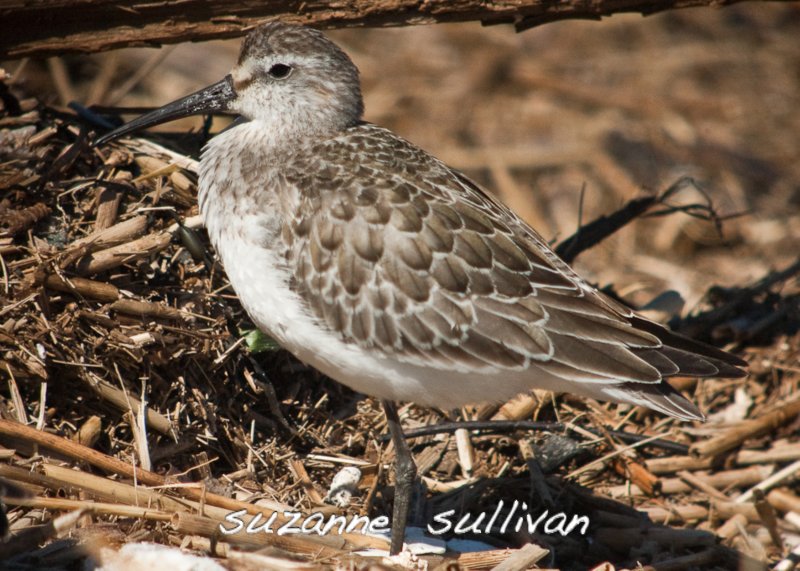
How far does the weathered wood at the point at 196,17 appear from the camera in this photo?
16.6ft

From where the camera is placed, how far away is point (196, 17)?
5.11 meters

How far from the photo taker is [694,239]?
7.99m

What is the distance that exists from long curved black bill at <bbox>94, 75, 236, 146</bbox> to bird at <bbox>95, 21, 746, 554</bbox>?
56 cm

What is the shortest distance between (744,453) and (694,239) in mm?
2704

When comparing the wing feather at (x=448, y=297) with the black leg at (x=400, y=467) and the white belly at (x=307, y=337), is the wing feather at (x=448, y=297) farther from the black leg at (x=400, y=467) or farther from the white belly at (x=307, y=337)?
the black leg at (x=400, y=467)

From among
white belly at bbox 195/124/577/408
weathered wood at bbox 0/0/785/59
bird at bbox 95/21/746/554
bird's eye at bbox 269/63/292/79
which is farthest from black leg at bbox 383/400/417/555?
weathered wood at bbox 0/0/785/59

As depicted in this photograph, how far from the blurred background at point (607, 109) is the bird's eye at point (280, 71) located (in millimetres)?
2646

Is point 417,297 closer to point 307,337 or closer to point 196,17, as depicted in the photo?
point 307,337

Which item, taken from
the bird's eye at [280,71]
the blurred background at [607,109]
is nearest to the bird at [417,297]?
the bird's eye at [280,71]

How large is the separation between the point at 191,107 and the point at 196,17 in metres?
0.53

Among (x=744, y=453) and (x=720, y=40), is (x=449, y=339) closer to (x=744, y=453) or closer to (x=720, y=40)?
(x=744, y=453)

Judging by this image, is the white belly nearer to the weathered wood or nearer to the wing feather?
the wing feather

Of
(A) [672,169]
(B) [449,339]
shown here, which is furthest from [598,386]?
(A) [672,169]

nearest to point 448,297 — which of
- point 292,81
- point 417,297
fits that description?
point 417,297
